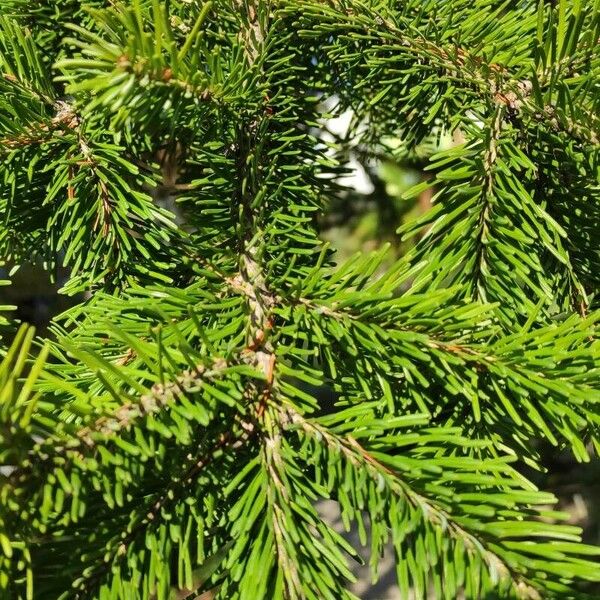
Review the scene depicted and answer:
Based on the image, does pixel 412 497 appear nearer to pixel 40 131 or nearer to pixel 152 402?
pixel 152 402

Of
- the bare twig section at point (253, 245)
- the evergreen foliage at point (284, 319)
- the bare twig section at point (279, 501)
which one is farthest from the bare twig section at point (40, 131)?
the bare twig section at point (279, 501)

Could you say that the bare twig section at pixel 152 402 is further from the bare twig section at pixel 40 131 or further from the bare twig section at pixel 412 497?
the bare twig section at pixel 40 131

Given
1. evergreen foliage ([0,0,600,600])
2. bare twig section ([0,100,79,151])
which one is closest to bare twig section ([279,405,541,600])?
evergreen foliage ([0,0,600,600])

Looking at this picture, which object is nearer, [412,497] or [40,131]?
[412,497]

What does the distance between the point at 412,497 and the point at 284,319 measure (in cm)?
13

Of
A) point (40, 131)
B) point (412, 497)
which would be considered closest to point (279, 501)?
point (412, 497)

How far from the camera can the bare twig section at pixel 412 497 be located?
0.88ft

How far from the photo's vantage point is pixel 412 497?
0.28 meters

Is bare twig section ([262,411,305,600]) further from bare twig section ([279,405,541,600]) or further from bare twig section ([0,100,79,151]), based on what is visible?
bare twig section ([0,100,79,151])

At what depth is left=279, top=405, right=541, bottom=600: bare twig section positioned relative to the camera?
27 cm

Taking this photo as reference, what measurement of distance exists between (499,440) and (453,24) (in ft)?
0.91

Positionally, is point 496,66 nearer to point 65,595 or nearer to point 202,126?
point 202,126

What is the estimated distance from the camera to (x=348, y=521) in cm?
30

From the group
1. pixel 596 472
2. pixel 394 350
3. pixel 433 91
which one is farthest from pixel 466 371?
pixel 596 472
